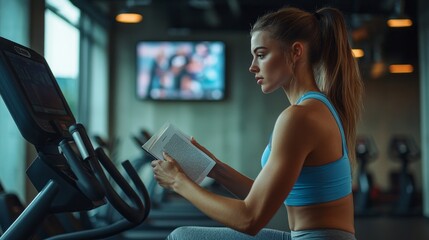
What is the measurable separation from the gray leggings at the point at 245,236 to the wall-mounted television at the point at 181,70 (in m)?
8.27

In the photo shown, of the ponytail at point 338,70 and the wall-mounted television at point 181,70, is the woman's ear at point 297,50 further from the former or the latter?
the wall-mounted television at point 181,70

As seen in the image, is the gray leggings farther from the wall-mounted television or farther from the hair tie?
the wall-mounted television

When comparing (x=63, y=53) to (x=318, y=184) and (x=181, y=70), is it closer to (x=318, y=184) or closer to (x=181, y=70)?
(x=181, y=70)

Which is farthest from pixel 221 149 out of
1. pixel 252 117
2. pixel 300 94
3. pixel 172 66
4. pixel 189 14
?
pixel 300 94

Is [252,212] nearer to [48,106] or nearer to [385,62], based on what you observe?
[48,106]

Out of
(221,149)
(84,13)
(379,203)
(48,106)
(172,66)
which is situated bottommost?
(379,203)

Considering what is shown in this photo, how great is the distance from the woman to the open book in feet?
0.15

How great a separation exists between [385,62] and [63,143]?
10.2m

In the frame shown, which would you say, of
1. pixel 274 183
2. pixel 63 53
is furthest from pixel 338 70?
pixel 63 53

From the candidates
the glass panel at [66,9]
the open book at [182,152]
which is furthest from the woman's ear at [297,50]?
the glass panel at [66,9]

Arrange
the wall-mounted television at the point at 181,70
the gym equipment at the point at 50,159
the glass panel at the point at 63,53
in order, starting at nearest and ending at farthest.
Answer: the gym equipment at the point at 50,159
the glass panel at the point at 63,53
the wall-mounted television at the point at 181,70

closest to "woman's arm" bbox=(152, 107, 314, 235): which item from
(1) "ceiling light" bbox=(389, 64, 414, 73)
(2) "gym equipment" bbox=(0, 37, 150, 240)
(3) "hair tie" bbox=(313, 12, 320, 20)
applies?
(2) "gym equipment" bbox=(0, 37, 150, 240)

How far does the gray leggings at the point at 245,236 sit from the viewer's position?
1.53 metres

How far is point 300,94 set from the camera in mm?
1691
